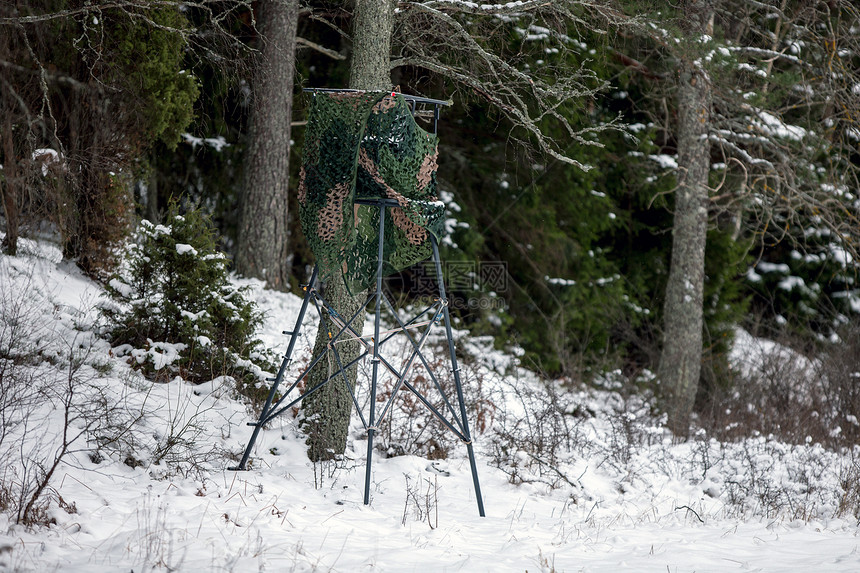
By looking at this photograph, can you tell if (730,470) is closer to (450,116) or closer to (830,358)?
(830,358)

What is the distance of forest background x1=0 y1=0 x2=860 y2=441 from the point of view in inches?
257

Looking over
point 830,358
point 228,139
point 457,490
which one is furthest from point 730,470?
point 228,139

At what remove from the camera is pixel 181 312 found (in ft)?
18.8

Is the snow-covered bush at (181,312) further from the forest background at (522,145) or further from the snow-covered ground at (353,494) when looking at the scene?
the forest background at (522,145)

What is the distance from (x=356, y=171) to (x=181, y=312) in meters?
2.25

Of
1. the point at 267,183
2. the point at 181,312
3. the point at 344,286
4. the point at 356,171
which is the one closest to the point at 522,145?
the point at 344,286

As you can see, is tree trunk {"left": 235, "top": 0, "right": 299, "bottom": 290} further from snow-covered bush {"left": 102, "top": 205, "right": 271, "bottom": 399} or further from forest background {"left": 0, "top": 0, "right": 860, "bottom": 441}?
snow-covered bush {"left": 102, "top": 205, "right": 271, "bottom": 399}

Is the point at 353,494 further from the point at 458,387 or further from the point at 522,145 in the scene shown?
the point at 522,145

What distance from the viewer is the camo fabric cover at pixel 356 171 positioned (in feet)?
14.0

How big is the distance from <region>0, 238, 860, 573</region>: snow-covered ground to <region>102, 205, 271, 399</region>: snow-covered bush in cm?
19

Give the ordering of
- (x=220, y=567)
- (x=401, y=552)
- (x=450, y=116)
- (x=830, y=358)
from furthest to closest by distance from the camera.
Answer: (x=450, y=116), (x=830, y=358), (x=401, y=552), (x=220, y=567)

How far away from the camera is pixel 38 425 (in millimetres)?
4445

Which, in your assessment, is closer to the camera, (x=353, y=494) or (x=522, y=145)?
(x=353, y=494)

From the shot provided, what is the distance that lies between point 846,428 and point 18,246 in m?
9.03
